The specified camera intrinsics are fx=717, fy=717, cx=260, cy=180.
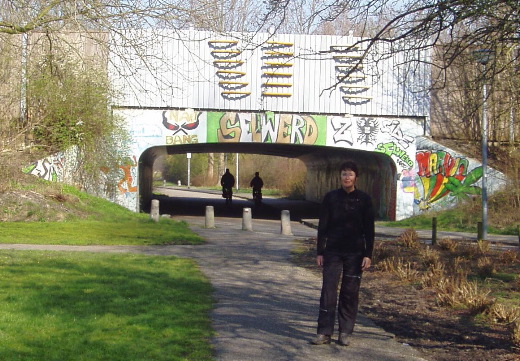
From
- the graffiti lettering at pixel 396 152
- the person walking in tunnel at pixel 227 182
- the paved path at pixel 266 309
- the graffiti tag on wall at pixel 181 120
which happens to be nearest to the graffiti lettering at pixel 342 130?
the graffiti lettering at pixel 396 152

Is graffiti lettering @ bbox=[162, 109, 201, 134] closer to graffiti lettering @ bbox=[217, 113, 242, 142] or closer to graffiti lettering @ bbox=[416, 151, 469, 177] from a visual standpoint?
graffiti lettering @ bbox=[217, 113, 242, 142]

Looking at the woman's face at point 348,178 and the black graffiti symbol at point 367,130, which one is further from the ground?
the black graffiti symbol at point 367,130

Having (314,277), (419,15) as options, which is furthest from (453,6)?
(314,277)

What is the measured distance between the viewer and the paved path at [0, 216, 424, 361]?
6.86 metres

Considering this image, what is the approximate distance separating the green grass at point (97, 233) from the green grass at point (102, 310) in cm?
386

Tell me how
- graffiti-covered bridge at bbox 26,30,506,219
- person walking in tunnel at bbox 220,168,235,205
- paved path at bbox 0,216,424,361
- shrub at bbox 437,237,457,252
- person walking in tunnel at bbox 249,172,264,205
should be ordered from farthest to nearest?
person walking in tunnel at bbox 249,172,264,205
person walking in tunnel at bbox 220,168,235,205
graffiti-covered bridge at bbox 26,30,506,219
shrub at bbox 437,237,457,252
paved path at bbox 0,216,424,361

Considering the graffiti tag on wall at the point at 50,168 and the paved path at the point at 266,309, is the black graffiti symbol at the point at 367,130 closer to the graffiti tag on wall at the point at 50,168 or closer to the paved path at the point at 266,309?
the graffiti tag on wall at the point at 50,168

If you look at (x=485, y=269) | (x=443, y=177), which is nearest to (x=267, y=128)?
(x=443, y=177)

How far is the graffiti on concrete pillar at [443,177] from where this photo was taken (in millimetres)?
27000

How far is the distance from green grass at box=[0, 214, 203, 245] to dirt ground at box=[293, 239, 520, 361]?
7536mm

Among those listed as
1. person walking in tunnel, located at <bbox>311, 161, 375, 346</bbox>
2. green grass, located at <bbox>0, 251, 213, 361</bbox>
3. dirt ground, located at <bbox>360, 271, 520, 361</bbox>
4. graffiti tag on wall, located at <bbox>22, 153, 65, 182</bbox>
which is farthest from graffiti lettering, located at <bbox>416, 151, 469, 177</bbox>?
person walking in tunnel, located at <bbox>311, 161, 375, 346</bbox>

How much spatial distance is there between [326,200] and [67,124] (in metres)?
19.2

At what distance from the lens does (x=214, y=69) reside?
85.4ft

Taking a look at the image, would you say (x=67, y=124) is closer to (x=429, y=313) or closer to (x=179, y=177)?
(x=429, y=313)
